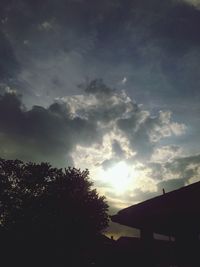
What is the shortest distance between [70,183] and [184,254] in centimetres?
3350

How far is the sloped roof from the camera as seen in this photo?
13.6 feet

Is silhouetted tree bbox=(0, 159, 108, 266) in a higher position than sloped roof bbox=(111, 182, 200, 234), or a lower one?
higher

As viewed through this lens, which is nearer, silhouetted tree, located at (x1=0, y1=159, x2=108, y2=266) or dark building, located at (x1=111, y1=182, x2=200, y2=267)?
dark building, located at (x1=111, y1=182, x2=200, y2=267)

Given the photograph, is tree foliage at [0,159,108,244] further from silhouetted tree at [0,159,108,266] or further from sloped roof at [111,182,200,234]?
sloped roof at [111,182,200,234]

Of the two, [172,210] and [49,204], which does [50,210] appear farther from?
[172,210]

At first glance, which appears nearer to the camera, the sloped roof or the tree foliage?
the sloped roof

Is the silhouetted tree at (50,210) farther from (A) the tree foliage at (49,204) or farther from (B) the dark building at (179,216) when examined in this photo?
(B) the dark building at (179,216)

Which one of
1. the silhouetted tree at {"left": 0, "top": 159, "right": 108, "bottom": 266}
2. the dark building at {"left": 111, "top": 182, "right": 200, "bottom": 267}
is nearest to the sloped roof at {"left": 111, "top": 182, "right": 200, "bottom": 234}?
the dark building at {"left": 111, "top": 182, "right": 200, "bottom": 267}

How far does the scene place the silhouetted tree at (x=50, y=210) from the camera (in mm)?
29953

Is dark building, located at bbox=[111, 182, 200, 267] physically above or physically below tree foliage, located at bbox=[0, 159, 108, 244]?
below

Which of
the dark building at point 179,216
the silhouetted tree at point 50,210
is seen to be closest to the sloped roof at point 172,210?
the dark building at point 179,216

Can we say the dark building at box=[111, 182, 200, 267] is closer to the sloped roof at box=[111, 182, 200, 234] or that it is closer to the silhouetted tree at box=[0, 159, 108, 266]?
the sloped roof at box=[111, 182, 200, 234]

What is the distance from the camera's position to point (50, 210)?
33312 mm

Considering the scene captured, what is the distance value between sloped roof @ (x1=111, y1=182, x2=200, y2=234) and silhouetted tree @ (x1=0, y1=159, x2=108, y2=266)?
27.3 meters
